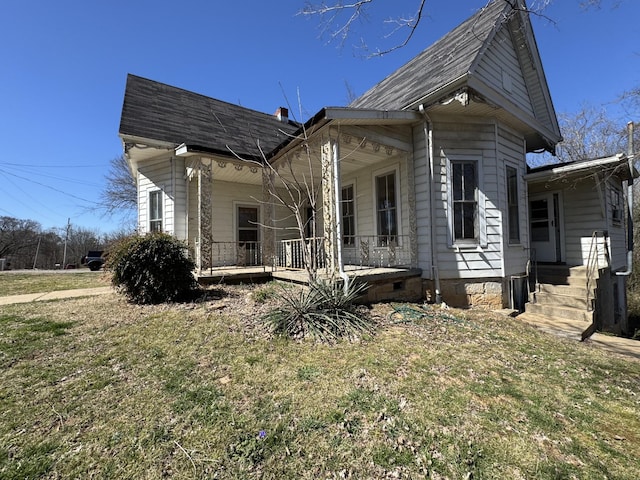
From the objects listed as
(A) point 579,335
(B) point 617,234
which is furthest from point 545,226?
(A) point 579,335

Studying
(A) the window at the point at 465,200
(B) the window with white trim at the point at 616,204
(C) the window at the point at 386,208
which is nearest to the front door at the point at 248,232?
(C) the window at the point at 386,208

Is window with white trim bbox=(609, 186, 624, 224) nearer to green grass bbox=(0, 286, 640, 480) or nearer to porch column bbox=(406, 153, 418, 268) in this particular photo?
porch column bbox=(406, 153, 418, 268)

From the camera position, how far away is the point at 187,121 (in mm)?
10438

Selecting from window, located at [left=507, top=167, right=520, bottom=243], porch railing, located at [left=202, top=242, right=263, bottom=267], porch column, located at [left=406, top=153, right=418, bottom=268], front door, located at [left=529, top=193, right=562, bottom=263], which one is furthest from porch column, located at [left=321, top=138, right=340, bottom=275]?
front door, located at [left=529, top=193, right=562, bottom=263]

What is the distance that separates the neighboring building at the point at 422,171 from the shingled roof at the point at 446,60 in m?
0.06

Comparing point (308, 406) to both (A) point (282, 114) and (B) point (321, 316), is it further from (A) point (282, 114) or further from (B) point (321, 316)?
(A) point (282, 114)

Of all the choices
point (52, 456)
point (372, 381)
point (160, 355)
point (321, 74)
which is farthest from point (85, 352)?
point (321, 74)

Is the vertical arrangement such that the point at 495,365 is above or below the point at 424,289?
below

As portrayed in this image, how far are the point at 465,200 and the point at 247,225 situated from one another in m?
7.10

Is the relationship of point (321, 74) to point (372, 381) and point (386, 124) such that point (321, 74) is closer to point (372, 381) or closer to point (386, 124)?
point (386, 124)

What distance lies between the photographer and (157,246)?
20.5ft

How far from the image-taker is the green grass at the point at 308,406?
2.13 m

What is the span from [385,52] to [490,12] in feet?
19.9

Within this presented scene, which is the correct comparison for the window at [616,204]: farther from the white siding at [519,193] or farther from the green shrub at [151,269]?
the green shrub at [151,269]
